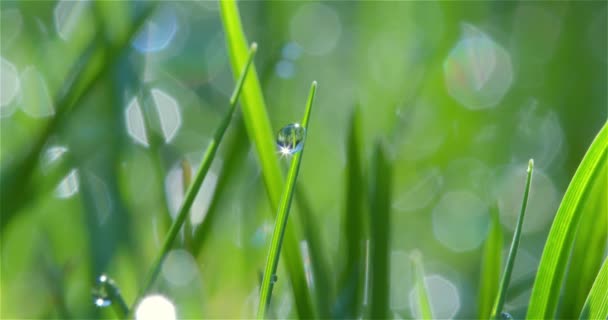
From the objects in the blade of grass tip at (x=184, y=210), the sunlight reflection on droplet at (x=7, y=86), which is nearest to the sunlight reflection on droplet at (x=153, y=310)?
the blade of grass tip at (x=184, y=210)

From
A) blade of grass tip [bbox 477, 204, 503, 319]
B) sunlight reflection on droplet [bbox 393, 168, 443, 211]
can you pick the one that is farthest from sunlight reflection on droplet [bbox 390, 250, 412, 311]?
blade of grass tip [bbox 477, 204, 503, 319]

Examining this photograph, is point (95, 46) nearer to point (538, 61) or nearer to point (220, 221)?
point (220, 221)

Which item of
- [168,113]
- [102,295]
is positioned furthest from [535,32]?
[102,295]

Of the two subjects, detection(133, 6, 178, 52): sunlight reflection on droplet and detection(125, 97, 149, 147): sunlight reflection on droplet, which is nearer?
detection(125, 97, 149, 147): sunlight reflection on droplet

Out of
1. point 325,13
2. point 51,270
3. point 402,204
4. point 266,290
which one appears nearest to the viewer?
point 266,290

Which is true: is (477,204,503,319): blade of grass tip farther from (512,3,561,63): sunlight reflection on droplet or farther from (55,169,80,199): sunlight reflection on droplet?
(512,3,561,63): sunlight reflection on droplet

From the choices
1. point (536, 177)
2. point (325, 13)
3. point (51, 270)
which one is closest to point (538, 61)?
point (536, 177)

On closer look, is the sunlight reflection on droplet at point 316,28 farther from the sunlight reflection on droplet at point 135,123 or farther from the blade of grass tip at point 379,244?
the blade of grass tip at point 379,244
